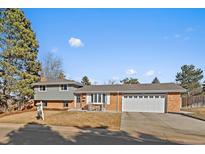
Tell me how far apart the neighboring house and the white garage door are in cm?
681

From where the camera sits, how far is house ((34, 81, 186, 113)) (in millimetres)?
23547

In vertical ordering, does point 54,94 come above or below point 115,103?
above

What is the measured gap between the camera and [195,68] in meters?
55.2

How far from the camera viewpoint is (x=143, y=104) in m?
24.4

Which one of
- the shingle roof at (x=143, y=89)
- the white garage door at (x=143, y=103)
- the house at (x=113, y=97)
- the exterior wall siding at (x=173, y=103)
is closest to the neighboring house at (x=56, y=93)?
the house at (x=113, y=97)

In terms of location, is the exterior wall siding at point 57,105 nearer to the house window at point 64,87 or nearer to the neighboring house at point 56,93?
the neighboring house at point 56,93

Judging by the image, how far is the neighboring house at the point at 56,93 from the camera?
2692 cm

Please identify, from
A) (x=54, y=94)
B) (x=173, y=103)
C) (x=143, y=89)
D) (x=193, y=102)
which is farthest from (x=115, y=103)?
(x=193, y=102)

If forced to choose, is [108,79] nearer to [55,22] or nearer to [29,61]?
[29,61]

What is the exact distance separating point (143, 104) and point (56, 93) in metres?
11.2

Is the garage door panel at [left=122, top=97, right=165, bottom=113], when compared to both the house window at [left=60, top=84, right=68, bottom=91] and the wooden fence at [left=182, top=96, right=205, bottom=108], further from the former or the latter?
the wooden fence at [left=182, top=96, right=205, bottom=108]

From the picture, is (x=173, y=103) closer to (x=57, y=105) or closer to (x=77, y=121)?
(x=77, y=121)
